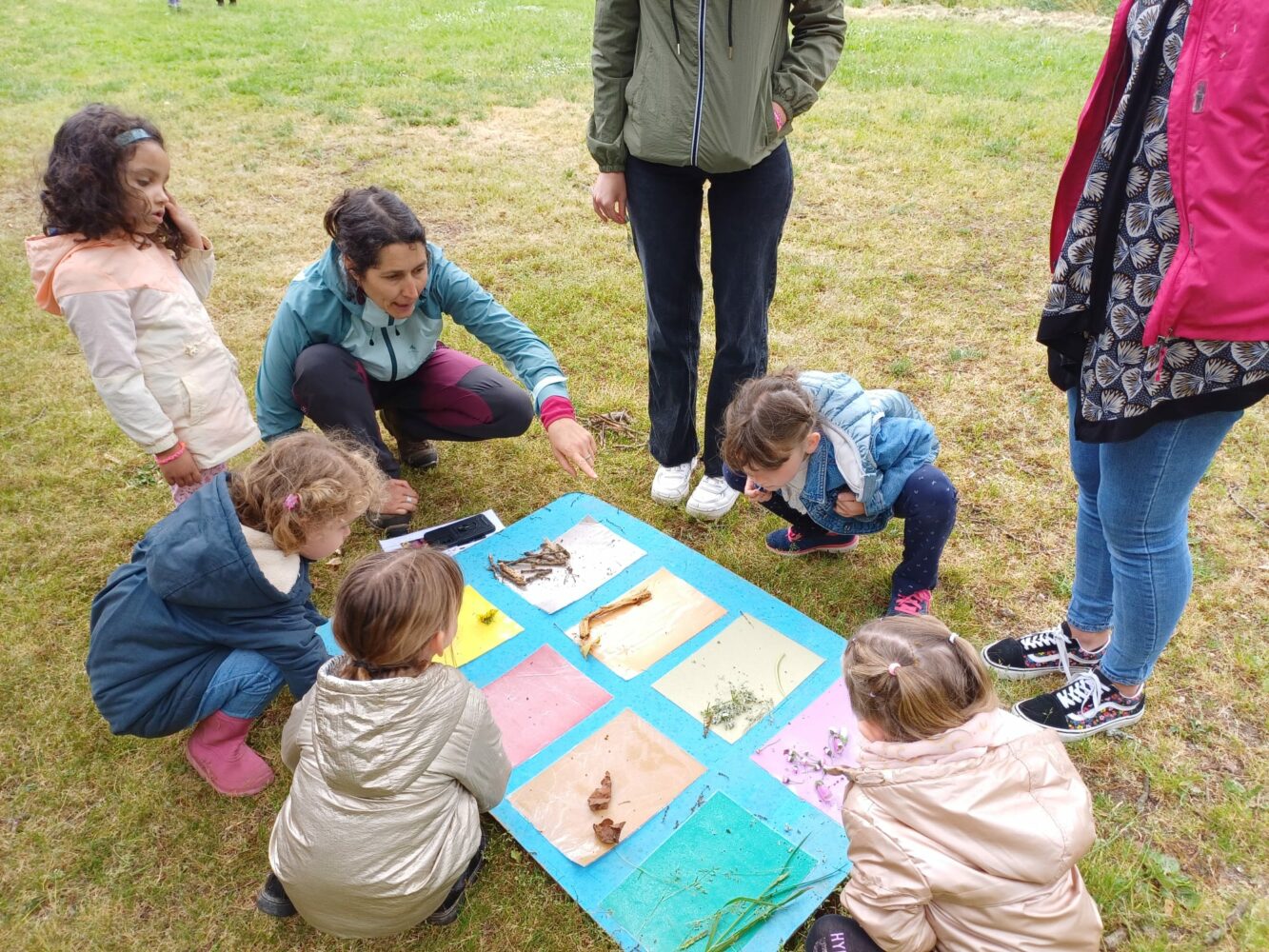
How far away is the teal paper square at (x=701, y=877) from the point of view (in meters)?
2.14

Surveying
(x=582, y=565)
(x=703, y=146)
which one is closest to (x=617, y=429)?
(x=582, y=565)

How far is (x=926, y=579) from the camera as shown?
2.96 metres

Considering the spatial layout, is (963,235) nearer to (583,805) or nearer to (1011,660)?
(1011,660)

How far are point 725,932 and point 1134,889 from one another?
1092 millimetres

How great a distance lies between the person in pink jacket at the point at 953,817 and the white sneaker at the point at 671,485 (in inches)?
70.9

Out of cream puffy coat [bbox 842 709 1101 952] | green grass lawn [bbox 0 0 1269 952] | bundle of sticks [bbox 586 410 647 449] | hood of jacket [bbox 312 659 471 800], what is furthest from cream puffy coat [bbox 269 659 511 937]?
bundle of sticks [bbox 586 410 647 449]

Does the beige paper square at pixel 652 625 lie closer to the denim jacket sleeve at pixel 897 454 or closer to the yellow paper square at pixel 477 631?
the yellow paper square at pixel 477 631

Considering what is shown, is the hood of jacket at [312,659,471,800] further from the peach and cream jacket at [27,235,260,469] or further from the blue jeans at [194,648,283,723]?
the peach and cream jacket at [27,235,260,469]

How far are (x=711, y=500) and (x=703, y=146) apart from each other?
1430 millimetres

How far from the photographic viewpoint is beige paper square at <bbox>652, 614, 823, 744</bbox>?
271 cm

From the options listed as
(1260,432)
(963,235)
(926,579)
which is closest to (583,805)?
(926,579)

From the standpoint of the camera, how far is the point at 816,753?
255 cm

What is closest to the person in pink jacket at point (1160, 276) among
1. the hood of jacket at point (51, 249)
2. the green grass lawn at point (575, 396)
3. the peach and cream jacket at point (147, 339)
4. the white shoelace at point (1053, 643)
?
the white shoelace at point (1053, 643)

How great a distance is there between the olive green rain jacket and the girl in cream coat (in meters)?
1.65
